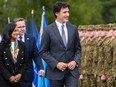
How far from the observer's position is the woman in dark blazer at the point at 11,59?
10438 mm

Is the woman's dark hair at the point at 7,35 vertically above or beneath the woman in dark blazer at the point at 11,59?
above

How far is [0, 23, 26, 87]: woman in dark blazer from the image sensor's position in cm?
1044

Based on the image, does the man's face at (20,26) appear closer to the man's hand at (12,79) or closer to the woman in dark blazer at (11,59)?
the woman in dark blazer at (11,59)

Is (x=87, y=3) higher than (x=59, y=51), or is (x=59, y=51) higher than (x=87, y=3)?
(x=59, y=51)

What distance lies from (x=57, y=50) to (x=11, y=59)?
69 centimetres

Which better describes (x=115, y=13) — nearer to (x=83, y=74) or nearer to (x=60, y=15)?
(x=83, y=74)

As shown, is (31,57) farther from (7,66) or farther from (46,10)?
(46,10)

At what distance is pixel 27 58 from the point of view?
11070mm

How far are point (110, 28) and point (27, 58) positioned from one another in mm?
3178

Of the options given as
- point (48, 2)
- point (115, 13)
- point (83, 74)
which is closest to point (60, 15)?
point (83, 74)

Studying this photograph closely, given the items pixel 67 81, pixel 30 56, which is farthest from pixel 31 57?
pixel 67 81

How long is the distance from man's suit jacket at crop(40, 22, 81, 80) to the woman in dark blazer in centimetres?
37

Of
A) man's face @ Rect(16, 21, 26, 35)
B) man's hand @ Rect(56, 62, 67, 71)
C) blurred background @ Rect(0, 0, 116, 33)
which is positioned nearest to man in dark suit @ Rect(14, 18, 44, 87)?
man's face @ Rect(16, 21, 26, 35)

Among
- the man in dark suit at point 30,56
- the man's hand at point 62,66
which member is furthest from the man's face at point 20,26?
the man's hand at point 62,66
